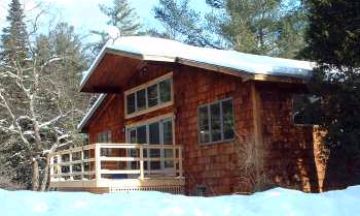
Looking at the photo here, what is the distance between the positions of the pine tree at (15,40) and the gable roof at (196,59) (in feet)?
48.5

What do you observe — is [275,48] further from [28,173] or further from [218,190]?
[218,190]

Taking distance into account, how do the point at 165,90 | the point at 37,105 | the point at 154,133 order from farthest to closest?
the point at 37,105, the point at 154,133, the point at 165,90

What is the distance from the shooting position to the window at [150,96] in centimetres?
1741

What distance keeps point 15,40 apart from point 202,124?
74.2 ft

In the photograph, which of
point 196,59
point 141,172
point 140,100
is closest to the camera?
point 196,59

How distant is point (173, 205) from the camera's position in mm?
6910

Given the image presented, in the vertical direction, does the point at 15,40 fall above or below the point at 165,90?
above

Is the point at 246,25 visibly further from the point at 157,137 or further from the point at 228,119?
the point at 228,119

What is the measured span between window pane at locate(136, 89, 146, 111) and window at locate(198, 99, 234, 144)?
340 cm

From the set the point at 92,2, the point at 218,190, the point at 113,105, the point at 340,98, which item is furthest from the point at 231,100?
the point at 92,2

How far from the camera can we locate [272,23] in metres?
33.1

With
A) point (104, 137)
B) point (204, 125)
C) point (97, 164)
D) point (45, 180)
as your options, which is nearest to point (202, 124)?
point (204, 125)

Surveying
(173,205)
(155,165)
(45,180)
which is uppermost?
(155,165)

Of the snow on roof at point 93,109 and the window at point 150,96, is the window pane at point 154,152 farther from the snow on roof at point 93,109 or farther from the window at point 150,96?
the snow on roof at point 93,109
